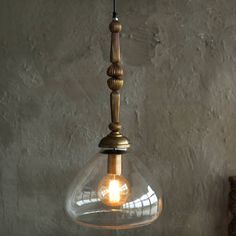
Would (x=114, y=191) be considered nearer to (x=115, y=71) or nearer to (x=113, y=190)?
(x=113, y=190)

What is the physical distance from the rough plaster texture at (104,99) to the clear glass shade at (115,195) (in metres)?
0.49

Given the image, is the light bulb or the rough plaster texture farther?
the rough plaster texture

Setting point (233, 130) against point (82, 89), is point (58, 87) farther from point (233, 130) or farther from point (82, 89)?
point (233, 130)

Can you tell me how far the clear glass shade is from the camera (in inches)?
30.9

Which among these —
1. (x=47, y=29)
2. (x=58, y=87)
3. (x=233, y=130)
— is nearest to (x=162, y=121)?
(x=233, y=130)

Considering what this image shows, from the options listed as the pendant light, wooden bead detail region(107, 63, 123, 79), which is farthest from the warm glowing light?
wooden bead detail region(107, 63, 123, 79)

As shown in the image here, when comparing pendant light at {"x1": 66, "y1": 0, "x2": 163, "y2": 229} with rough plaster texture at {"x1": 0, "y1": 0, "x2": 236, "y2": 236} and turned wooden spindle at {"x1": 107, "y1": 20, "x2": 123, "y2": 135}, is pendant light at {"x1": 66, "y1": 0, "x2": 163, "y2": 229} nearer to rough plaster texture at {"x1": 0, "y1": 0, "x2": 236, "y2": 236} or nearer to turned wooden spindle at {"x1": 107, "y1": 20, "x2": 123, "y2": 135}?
turned wooden spindle at {"x1": 107, "y1": 20, "x2": 123, "y2": 135}

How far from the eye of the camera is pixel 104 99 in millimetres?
1290

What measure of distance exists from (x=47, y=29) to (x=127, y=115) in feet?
1.18

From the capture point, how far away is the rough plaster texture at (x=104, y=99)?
4.22 ft

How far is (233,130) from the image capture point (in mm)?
1316

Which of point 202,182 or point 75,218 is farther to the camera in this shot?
point 202,182

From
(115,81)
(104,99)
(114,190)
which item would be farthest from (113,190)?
(104,99)

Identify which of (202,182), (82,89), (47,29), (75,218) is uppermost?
(47,29)
